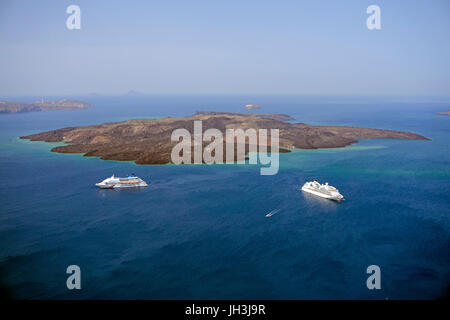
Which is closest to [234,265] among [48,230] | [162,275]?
[162,275]

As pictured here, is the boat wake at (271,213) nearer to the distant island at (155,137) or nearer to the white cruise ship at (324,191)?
the white cruise ship at (324,191)

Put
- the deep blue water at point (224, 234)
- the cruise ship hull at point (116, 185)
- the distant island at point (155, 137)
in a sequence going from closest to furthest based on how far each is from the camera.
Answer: the deep blue water at point (224, 234)
the cruise ship hull at point (116, 185)
the distant island at point (155, 137)

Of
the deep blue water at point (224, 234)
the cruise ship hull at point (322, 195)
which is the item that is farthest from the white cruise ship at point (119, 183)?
the cruise ship hull at point (322, 195)

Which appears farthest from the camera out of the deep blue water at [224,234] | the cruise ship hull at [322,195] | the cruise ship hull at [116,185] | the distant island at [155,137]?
the distant island at [155,137]

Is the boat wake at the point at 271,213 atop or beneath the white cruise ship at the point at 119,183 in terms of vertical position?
beneath

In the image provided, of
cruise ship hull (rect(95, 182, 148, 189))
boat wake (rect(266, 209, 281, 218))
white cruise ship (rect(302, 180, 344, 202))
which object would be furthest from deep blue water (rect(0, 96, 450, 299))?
white cruise ship (rect(302, 180, 344, 202))
